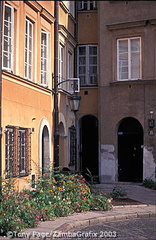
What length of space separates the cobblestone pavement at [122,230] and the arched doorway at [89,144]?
1065cm

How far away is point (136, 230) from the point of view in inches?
450

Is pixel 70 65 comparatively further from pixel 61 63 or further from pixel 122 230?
pixel 122 230

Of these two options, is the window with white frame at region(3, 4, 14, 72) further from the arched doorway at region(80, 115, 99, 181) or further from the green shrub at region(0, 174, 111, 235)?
the arched doorway at region(80, 115, 99, 181)

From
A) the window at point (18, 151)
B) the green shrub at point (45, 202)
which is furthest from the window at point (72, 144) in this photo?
the green shrub at point (45, 202)

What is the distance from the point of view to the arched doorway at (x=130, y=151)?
22359mm

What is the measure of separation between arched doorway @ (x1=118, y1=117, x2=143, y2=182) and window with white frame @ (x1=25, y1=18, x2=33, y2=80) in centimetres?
698

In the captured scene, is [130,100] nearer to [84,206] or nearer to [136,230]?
[84,206]

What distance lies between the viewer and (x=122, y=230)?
1141 centimetres

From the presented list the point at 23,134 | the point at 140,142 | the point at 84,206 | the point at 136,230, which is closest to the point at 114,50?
the point at 140,142

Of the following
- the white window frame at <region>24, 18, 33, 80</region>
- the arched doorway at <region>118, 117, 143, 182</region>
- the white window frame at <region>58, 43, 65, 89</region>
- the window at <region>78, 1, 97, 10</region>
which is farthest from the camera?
the window at <region>78, 1, 97, 10</region>

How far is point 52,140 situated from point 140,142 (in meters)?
5.25

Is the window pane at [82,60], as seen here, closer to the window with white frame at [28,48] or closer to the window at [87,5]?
the window at [87,5]

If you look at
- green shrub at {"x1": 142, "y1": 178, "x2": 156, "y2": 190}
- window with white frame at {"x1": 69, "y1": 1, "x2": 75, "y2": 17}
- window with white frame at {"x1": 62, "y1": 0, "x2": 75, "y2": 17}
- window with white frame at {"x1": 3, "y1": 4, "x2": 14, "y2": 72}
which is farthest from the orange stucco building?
green shrub at {"x1": 142, "y1": 178, "x2": 156, "y2": 190}

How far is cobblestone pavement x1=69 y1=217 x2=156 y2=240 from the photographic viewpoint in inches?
411
